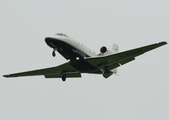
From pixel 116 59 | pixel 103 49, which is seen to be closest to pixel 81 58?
pixel 103 49

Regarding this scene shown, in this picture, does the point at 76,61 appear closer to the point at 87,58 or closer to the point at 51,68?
the point at 87,58

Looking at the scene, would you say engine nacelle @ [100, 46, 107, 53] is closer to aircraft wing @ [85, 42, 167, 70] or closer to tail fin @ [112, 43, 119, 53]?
aircraft wing @ [85, 42, 167, 70]

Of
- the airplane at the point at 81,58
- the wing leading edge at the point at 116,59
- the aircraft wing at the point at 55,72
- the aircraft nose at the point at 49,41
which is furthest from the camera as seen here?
the aircraft wing at the point at 55,72

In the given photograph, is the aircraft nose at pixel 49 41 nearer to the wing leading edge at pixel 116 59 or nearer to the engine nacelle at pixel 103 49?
the wing leading edge at pixel 116 59

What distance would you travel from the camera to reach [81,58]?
3438cm

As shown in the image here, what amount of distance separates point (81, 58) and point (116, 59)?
123 inches

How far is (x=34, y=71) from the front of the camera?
38.3 m

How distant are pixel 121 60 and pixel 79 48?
4000mm

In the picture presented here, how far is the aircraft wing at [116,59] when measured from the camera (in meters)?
33.0

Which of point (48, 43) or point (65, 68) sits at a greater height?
point (48, 43)

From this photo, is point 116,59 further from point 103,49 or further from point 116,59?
point 103,49

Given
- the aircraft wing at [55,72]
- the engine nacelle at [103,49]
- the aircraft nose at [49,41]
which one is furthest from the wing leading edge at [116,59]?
the aircraft nose at [49,41]

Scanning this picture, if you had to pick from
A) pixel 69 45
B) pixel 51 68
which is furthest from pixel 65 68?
pixel 69 45

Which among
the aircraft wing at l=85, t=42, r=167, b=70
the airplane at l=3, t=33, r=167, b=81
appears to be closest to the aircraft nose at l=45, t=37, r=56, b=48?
the airplane at l=3, t=33, r=167, b=81
